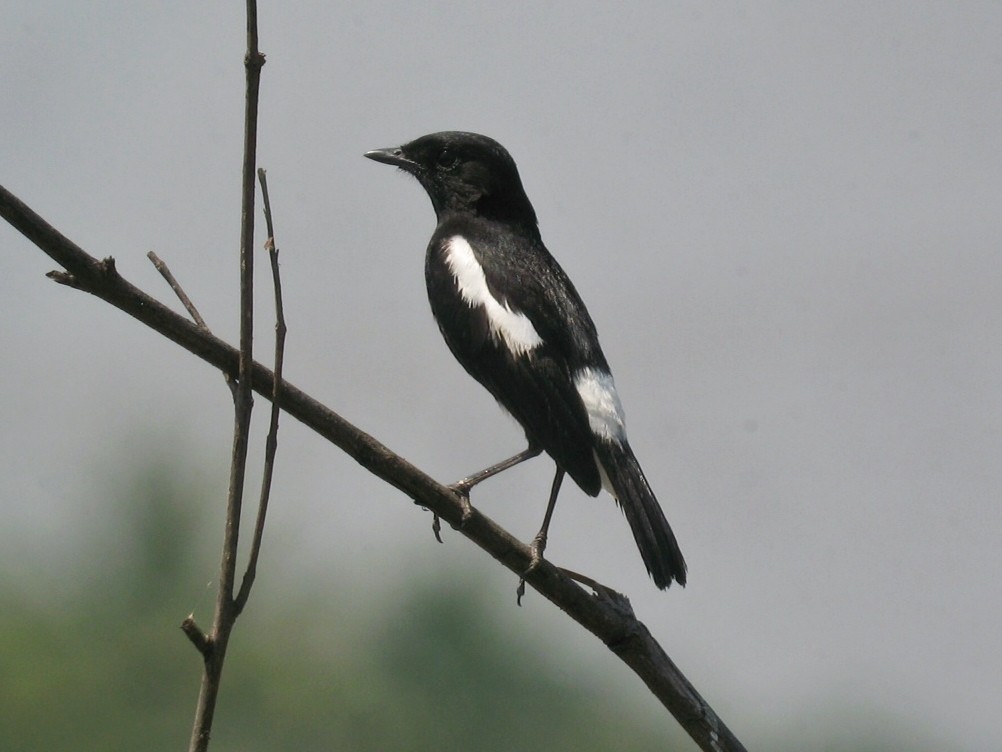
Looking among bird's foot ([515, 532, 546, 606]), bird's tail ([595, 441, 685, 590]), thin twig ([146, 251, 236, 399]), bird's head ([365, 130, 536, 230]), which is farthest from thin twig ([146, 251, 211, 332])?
bird's head ([365, 130, 536, 230])

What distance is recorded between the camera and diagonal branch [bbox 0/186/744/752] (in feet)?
7.86

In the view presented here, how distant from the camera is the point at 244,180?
209 centimetres

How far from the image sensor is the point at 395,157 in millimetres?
6109

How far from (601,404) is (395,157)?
77.3 inches

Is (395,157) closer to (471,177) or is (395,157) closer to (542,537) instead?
(471,177)

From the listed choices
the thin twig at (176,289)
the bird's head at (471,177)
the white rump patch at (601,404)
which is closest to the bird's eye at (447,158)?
the bird's head at (471,177)

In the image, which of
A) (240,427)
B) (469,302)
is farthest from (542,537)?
(240,427)

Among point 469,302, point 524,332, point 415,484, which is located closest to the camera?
point 415,484

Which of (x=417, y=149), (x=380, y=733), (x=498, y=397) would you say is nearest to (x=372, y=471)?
(x=498, y=397)

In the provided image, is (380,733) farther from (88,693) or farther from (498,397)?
(498,397)

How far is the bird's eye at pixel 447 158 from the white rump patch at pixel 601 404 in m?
1.45

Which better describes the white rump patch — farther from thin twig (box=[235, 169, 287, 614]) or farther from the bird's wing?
thin twig (box=[235, 169, 287, 614])

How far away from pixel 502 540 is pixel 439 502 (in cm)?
38

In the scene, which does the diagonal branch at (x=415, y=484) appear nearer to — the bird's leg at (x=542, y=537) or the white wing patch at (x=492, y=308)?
the bird's leg at (x=542, y=537)
